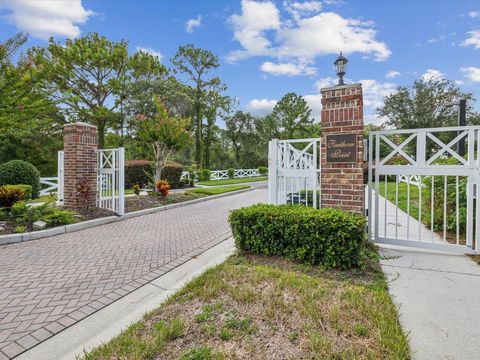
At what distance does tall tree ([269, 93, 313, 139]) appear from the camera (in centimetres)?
3469

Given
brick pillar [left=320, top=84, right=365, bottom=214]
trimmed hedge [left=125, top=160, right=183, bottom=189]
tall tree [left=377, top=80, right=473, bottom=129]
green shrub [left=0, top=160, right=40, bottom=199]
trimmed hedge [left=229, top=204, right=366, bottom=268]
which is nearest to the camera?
trimmed hedge [left=229, top=204, right=366, bottom=268]

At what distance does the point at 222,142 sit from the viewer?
3750cm

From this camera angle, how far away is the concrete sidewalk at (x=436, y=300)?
202cm

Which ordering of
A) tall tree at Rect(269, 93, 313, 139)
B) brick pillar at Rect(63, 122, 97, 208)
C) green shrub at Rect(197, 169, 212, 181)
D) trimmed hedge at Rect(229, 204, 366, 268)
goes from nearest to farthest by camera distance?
trimmed hedge at Rect(229, 204, 366, 268) → brick pillar at Rect(63, 122, 97, 208) → green shrub at Rect(197, 169, 212, 181) → tall tree at Rect(269, 93, 313, 139)

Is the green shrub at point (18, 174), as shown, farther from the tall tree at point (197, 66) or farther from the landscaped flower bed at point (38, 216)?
the tall tree at point (197, 66)

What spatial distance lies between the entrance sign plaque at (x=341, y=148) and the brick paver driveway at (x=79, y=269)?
2786 mm

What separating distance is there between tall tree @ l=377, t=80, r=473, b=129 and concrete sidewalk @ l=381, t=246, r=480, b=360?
1134 inches

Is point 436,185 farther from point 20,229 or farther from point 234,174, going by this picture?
point 234,174

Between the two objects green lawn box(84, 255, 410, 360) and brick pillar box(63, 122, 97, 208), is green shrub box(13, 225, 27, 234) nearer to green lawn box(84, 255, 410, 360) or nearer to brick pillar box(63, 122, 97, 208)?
brick pillar box(63, 122, 97, 208)

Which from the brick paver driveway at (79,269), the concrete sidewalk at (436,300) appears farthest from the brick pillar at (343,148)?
the brick paver driveway at (79,269)

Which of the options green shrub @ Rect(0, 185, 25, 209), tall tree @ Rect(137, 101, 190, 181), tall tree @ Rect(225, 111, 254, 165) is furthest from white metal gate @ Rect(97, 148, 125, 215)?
tall tree @ Rect(225, 111, 254, 165)

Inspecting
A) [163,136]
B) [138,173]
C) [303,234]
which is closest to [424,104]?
[163,136]

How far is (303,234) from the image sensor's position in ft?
11.7

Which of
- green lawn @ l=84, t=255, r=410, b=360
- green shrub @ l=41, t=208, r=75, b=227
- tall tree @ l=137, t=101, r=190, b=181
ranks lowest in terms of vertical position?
green lawn @ l=84, t=255, r=410, b=360
